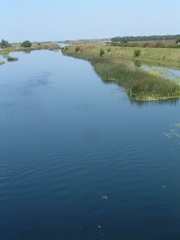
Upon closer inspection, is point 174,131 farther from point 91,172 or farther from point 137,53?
point 137,53

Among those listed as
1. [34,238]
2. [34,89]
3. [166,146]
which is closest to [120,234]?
[34,238]

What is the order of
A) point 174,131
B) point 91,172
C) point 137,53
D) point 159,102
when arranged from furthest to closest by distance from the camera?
point 137,53 < point 159,102 < point 174,131 < point 91,172

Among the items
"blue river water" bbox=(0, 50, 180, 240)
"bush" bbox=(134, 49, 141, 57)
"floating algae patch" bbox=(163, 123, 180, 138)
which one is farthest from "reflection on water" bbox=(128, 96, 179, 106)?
"bush" bbox=(134, 49, 141, 57)

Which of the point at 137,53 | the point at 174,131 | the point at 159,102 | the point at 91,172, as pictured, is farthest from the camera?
the point at 137,53

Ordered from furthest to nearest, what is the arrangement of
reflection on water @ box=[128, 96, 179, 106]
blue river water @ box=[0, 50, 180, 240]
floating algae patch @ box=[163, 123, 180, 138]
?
reflection on water @ box=[128, 96, 179, 106]
floating algae patch @ box=[163, 123, 180, 138]
blue river water @ box=[0, 50, 180, 240]

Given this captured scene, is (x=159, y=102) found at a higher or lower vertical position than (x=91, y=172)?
higher

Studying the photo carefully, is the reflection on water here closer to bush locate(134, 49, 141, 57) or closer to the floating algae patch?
the floating algae patch

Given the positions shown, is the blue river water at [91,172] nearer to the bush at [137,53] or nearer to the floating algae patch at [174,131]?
the floating algae patch at [174,131]

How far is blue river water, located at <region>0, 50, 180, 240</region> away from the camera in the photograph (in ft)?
34.8

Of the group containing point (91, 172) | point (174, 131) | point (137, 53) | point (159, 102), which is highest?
point (137, 53)

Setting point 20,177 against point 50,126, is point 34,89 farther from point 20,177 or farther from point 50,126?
point 20,177

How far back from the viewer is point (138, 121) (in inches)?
876

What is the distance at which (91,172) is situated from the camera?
47.6 feet

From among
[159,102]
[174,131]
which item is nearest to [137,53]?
[159,102]
